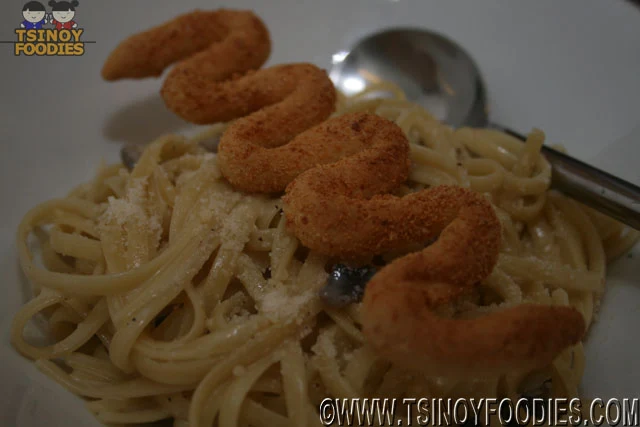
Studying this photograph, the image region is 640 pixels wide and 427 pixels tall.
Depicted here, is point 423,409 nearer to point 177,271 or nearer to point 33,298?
point 177,271

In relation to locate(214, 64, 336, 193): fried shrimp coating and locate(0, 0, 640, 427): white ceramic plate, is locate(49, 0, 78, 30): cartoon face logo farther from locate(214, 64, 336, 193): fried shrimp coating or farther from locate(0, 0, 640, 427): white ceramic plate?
locate(214, 64, 336, 193): fried shrimp coating

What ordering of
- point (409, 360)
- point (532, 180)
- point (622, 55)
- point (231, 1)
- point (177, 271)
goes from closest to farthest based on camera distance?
point (409, 360), point (177, 271), point (532, 180), point (622, 55), point (231, 1)

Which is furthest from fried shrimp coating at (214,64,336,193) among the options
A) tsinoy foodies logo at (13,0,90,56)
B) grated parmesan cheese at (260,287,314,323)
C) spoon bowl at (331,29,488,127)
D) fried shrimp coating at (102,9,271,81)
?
tsinoy foodies logo at (13,0,90,56)

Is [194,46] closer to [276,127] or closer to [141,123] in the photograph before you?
[141,123]

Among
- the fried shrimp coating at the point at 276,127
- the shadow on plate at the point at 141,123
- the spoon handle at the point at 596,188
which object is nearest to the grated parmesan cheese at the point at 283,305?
the fried shrimp coating at the point at 276,127

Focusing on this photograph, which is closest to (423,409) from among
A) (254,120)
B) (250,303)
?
(250,303)

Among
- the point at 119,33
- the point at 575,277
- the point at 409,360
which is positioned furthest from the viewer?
the point at 119,33
